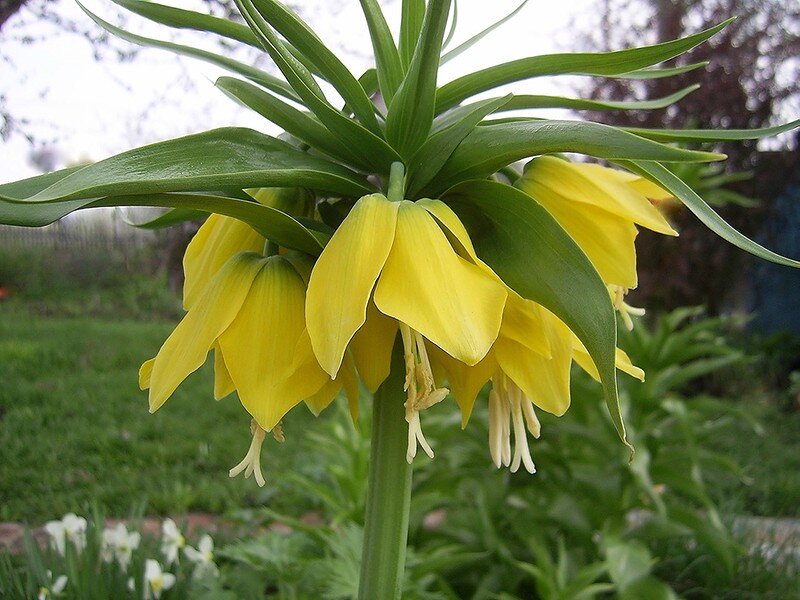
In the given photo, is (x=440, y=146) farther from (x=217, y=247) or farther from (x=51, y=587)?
(x=51, y=587)

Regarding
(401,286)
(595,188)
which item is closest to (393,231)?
(401,286)

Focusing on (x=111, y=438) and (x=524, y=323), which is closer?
(x=524, y=323)

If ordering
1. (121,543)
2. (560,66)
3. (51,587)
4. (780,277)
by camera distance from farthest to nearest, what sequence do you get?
(780,277), (121,543), (51,587), (560,66)

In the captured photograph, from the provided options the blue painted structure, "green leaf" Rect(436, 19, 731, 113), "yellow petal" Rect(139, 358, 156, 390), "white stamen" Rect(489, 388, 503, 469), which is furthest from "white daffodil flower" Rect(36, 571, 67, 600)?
the blue painted structure

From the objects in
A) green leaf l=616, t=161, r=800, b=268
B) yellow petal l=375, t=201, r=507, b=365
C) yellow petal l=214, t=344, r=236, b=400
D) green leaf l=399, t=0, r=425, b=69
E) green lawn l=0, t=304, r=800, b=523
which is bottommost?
green lawn l=0, t=304, r=800, b=523

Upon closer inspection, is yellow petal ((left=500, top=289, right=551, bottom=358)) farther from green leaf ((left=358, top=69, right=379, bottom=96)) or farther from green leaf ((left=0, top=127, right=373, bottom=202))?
green leaf ((left=358, top=69, right=379, bottom=96))

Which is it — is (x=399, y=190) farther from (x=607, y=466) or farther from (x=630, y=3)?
(x=630, y=3)

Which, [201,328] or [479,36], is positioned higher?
[479,36]
